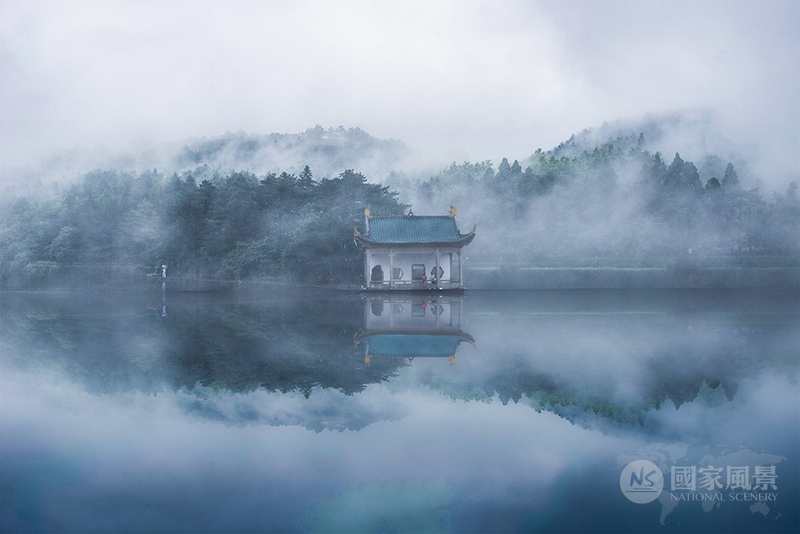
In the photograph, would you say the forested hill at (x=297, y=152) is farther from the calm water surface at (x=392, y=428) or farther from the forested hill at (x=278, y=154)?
the calm water surface at (x=392, y=428)

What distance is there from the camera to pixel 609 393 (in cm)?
808

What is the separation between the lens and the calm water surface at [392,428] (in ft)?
15.3

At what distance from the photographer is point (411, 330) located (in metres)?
14.2

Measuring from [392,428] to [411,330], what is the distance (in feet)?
24.8

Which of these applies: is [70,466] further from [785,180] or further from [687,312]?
[785,180]

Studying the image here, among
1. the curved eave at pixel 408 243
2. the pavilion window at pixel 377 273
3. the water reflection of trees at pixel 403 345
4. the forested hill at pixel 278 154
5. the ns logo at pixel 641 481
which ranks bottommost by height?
the ns logo at pixel 641 481

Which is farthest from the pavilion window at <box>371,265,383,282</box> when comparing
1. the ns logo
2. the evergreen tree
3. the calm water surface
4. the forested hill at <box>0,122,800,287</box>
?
the ns logo

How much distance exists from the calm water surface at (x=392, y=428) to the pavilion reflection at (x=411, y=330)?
0.13 metres

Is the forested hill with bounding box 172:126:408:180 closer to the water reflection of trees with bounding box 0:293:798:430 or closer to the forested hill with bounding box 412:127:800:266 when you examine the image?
the forested hill with bounding box 412:127:800:266

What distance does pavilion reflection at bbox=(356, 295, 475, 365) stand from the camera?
1134cm

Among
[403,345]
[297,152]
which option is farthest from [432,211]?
[297,152]

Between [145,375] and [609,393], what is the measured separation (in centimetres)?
652

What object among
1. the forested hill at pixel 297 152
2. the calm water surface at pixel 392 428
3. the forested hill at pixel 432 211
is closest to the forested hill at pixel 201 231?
the forested hill at pixel 432 211

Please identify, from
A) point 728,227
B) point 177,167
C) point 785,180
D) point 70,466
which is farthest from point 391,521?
point 177,167
